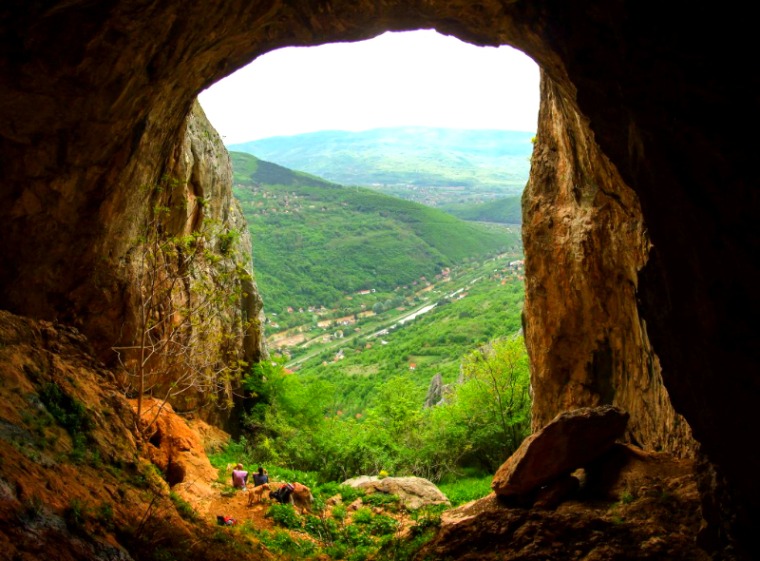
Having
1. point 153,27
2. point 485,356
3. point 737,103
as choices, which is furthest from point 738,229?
point 485,356

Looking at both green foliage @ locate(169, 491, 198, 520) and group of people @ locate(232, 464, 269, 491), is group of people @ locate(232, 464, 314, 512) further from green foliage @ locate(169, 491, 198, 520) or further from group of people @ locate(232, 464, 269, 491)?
Answer: green foliage @ locate(169, 491, 198, 520)

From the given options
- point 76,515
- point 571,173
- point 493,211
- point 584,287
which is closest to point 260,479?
point 76,515

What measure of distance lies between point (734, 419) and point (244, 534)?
10494 mm

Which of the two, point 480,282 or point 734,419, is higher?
point 734,419

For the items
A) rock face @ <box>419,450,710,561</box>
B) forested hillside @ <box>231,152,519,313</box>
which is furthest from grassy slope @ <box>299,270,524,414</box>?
rock face @ <box>419,450,710,561</box>

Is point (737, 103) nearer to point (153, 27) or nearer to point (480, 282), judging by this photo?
point (153, 27)

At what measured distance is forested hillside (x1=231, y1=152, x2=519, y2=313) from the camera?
328 feet

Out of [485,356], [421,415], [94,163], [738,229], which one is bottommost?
[421,415]

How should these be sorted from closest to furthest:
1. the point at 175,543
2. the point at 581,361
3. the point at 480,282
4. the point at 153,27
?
the point at 175,543 < the point at 153,27 < the point at 581,361 < the point at 480,282

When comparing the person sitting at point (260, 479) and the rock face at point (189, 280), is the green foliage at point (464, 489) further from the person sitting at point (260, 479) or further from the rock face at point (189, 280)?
the rock face at point (189, 280)

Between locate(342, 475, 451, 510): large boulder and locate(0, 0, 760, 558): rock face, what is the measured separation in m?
4.65

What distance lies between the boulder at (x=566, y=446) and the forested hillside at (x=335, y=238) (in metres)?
78.9

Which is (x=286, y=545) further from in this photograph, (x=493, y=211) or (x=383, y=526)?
(x=493, y=211)

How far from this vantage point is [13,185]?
11734 millimetres
